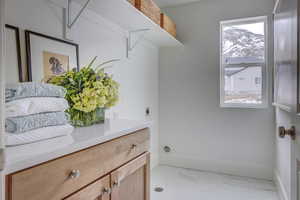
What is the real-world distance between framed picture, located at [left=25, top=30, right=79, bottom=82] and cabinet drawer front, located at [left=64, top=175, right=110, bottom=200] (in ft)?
2.25

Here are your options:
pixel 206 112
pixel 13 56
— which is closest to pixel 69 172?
pixel 13 56

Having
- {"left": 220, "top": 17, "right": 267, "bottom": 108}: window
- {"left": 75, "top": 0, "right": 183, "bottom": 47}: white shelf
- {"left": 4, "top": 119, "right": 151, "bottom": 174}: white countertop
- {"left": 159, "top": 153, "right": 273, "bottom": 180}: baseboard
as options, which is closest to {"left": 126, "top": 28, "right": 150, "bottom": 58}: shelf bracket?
{"left": 75, "top": 0, "right": 183, "bottom": 47}: white shelf

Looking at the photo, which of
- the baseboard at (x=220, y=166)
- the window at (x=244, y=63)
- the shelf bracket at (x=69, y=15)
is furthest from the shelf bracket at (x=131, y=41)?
the baseboard at (x=220, y=166)

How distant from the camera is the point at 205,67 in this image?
2797 mm

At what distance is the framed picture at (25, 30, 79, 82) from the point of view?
1164 millimetres

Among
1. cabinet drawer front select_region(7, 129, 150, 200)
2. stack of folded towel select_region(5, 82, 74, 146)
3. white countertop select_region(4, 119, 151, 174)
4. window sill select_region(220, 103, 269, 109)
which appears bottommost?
cabinet drawer front select_region(7, 129, 150, 200)

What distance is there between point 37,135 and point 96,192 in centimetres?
35

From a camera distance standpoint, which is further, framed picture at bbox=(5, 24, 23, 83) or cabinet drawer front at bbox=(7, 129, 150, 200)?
framed picture at bbox=(5, 24, 23, 83)

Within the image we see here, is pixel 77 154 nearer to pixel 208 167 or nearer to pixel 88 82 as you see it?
pixel 88 82

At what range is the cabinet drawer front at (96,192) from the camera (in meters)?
0.82

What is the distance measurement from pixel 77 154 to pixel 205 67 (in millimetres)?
2333

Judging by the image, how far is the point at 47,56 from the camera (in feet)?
4.14

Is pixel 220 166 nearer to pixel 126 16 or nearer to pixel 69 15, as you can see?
pixel 126 16

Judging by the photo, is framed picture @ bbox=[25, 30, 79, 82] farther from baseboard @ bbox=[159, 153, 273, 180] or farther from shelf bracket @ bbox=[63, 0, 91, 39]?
baseboard @ bbox=[159, 153, 273, 180]
